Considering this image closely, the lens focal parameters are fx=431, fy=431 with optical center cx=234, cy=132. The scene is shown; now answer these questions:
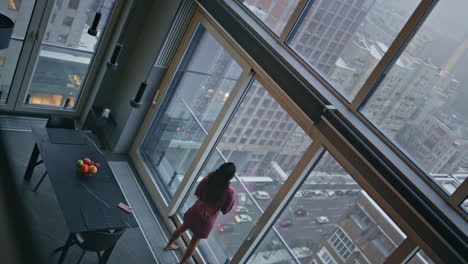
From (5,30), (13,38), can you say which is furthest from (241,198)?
(13,38)

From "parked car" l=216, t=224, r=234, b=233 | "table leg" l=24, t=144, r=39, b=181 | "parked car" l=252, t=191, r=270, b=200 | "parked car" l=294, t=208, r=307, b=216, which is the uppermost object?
"parked car" l=294, t=208, r=307, b=216

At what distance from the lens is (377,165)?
11.6ft

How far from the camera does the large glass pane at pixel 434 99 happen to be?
338 cm

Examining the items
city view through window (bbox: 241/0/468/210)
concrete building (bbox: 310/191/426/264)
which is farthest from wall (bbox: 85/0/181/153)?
concrete building (bbox: 310/191/426/264)

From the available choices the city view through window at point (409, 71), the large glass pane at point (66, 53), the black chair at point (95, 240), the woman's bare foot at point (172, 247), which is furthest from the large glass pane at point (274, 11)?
the woman's bare foot at point (172, 247)

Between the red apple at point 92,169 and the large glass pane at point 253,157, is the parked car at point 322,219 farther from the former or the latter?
the red apple at point 92,169

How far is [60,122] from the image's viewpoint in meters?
5.44

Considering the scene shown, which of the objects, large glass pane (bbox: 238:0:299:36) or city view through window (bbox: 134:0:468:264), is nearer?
city view through window (bbox: 134:0:468:264)

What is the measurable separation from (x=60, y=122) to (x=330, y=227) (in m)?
3.53

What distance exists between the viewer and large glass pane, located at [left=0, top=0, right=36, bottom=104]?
220 inches

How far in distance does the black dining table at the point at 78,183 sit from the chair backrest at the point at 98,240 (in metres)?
0.09

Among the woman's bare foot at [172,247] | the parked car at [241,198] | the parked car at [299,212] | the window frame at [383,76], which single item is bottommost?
the woman's bare foot at [172,247]

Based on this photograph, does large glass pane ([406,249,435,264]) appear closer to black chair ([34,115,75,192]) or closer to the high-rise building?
the high-rise building

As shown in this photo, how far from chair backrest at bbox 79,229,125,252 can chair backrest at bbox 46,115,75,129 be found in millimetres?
1786
